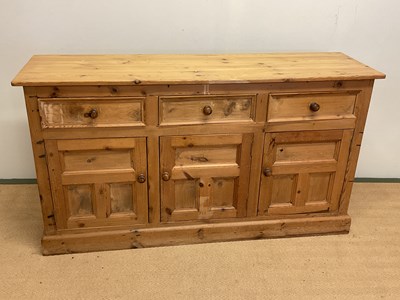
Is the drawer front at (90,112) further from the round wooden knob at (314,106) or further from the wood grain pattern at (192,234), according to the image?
the round wooden knob at (314,106)

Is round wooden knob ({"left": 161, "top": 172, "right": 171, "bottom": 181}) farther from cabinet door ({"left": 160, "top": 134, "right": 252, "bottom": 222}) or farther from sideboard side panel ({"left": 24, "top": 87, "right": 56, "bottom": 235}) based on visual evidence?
sideboard side panel ({"left": 24, "top": 87, "right": 56, "bottom": 235})

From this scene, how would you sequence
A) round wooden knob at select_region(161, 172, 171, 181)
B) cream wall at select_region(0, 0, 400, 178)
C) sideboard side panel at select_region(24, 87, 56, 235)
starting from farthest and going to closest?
cream wall at select_region(0, 0, 400, 178)
round wooden knob at select_region(161, 172, 171, 181)
sideboard side panel at select_region(24, 87, 56, 235)

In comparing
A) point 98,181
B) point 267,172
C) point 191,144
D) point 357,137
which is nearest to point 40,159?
point 98,181

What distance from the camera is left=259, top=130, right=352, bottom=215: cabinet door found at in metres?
1.96

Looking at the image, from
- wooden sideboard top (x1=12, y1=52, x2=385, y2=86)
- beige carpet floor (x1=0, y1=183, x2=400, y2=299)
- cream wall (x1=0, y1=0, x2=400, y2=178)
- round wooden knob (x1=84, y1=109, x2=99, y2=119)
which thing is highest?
cream wall (x1=0, y1=0, x2=400, y2=178)

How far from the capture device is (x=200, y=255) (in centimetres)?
198

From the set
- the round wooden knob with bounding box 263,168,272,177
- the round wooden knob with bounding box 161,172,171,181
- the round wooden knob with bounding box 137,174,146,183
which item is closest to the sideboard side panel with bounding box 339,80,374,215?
the round wooden knob with bounding box 263,168,272,177

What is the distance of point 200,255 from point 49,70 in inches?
40.9

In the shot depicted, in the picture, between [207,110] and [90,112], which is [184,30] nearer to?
[207,110]

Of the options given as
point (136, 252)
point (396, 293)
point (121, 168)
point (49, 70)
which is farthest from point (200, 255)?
point (49, 70)

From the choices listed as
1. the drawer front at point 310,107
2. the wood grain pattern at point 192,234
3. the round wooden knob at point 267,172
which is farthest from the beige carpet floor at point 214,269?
the drawer front at point 310,107

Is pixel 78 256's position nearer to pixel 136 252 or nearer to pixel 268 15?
pixel 136 252

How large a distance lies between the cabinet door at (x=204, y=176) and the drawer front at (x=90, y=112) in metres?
0.18

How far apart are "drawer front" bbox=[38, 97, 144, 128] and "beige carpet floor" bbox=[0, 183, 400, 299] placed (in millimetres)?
617
